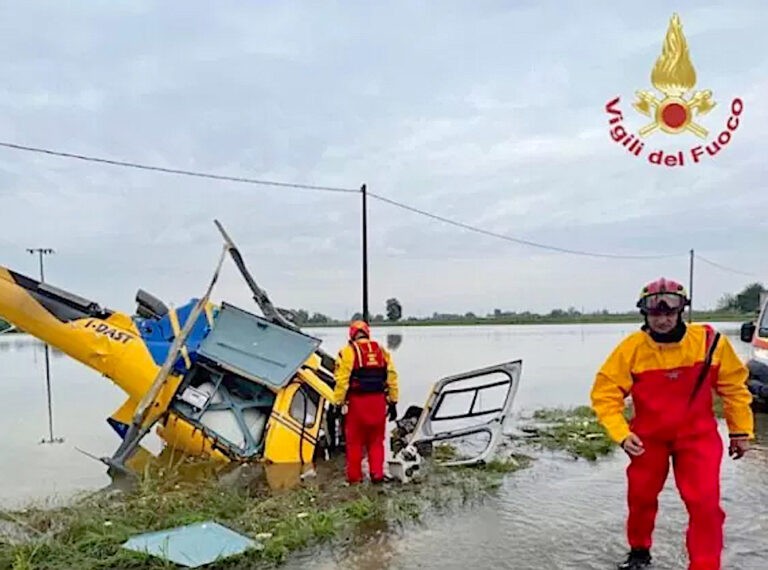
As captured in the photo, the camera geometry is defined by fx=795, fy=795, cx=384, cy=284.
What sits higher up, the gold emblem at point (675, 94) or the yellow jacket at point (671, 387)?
the gold emblem at point (675, 94)

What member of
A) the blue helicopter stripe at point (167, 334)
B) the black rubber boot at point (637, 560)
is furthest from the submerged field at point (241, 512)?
the black rubber boot at point (637, 560)

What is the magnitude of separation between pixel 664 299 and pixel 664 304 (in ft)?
0.10

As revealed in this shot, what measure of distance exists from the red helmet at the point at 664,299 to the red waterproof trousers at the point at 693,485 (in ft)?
2.43

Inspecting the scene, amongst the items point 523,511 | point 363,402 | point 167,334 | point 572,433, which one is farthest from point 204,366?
point 572,433

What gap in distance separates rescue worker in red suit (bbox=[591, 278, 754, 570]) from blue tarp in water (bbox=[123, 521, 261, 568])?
2578 millimetres

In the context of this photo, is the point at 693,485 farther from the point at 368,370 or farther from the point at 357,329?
the point at 357,329

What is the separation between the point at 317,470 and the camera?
28.3 feet

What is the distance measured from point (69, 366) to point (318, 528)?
2493 cm

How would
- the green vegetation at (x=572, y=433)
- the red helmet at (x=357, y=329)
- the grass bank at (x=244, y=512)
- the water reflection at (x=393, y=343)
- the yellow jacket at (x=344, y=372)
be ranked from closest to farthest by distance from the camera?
the grass bank at (x=244, y=512) < the yellow jacket at (x=344, y=372) < the red helmet at (x=357, y=329) < the green vegetation at (x=572, y=433) < the water reflection at (x=393, y=343)

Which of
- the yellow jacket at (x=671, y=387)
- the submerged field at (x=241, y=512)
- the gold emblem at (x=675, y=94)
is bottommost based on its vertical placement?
the submerged field at (x=241, y=512)

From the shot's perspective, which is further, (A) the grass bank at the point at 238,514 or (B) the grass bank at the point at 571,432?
(B) the grass bank at the point at 571,432

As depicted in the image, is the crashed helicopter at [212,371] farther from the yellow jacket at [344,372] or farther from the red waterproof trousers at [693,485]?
the red waterproof trousers at [693,485]

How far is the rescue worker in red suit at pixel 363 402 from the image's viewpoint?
7637 millimetres

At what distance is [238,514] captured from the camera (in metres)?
6.38
